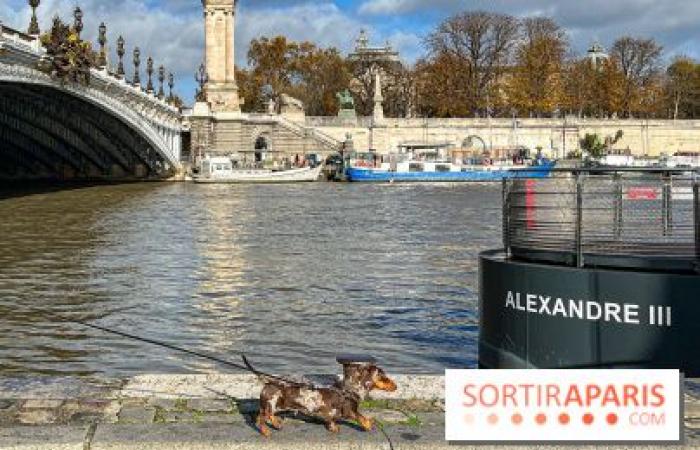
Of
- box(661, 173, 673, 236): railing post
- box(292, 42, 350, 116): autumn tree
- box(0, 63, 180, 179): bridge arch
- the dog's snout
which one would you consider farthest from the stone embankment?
box(292, 42, 350, 116): autumn tree

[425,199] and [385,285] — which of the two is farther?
[425,199]

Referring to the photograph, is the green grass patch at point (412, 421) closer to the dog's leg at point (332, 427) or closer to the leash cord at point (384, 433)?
the leash cord at point (384, 433)

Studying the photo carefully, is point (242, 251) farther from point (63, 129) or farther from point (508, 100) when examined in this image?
point (508, 100)

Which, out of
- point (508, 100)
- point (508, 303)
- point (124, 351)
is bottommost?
point (124, 351)

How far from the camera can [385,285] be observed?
20.8 m

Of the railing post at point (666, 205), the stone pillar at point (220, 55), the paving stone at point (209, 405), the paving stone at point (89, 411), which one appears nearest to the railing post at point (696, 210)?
the railing post at point (666, 205)

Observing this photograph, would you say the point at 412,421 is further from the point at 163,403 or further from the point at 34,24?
the point at 34,24

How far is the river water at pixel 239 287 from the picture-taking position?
13.7m

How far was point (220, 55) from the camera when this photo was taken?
289 ft

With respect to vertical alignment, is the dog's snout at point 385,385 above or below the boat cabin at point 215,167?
below

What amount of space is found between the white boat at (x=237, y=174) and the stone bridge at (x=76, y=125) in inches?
85.1

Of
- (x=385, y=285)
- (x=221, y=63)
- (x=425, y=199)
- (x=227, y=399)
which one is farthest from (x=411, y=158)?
(x=227, y=399)

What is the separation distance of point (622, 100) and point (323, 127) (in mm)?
33335

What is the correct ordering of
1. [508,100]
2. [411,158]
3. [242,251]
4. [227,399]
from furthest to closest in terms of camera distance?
[508,100]
[411,158]
[242,251]
[227,399]
